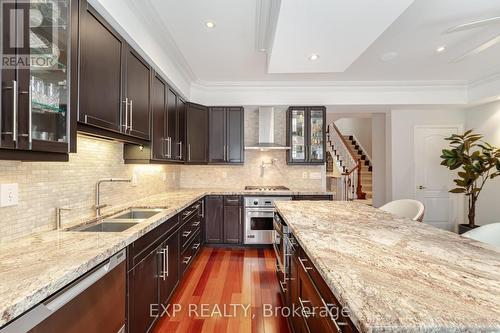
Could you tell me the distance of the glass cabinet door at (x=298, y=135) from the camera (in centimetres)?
415

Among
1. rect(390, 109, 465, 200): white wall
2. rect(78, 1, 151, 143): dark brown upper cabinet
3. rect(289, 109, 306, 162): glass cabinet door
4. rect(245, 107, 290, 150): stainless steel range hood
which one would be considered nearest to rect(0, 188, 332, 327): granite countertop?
rect(78, 1, 151, 143): dark brown upper cabinet

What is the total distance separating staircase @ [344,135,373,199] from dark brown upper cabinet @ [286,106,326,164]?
14.9 ft

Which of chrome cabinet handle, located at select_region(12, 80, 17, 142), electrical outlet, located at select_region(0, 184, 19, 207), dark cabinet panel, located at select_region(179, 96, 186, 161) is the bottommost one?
electrical outlet, located at select_region(0, 184, 19, 207)

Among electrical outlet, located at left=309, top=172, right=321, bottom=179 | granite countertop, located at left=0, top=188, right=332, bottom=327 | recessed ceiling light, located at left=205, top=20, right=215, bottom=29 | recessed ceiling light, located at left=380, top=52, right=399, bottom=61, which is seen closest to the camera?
granite countertop, located at left=0, top=188, right=332, bottom=327

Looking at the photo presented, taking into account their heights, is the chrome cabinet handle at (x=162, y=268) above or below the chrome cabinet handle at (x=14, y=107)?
below

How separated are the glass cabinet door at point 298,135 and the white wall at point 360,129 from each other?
245 inches

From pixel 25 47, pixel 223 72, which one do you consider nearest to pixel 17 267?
pixel 25 47

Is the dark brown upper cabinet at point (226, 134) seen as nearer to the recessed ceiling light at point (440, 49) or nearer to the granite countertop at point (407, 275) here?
the granite countertop at point (407, 275)

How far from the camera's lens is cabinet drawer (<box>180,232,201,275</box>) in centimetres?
260

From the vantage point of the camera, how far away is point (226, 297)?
2.41m

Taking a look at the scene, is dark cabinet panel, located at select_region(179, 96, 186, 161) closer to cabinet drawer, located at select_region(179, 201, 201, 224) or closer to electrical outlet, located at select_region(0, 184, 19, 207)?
cabinet drawer, located at select_region(179, 201, 201, 224)

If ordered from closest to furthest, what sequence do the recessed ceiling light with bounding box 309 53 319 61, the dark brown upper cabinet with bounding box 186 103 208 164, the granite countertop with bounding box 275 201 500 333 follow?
1. the granite countertop with bounding box 275 201 500 333
2. the recessed ceiling light with bounding box 309 53 319 61
3. the dark brown upper cabinet with bounding box 186 103 208 164

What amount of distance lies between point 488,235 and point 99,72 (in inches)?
111

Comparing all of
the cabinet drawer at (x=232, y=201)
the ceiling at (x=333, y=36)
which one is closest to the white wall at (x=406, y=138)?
the ceiling at (x=333, y=36)
